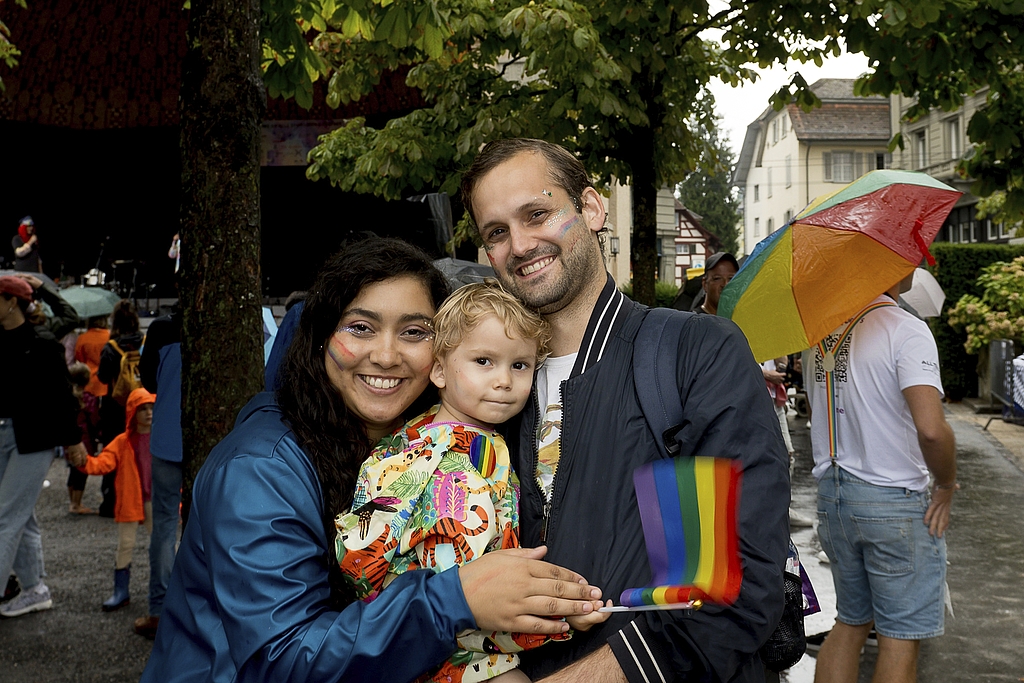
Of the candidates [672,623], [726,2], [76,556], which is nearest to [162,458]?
[76,556]

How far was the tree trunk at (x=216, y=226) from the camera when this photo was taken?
3076 millimetres

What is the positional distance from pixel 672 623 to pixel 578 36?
5.15 meters

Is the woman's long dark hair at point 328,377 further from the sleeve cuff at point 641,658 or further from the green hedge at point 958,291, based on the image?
the green hedge at point 958,291

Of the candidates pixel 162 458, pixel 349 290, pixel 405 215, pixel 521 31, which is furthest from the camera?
pixel 405 215

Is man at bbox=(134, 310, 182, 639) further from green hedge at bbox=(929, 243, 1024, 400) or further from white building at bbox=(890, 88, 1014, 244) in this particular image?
white building at bbox=(890, 88, 1014, 244)

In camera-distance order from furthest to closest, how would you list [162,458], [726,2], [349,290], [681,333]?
[726,2], [162,458], [349,290], [681,333]

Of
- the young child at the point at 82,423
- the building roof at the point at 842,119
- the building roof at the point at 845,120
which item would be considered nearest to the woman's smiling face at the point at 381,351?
the young child at the point at 82,423

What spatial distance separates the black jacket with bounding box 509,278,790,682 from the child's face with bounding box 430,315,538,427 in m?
0.13

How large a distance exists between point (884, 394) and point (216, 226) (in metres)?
3.04

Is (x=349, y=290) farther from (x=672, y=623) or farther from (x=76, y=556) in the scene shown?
(x=76, y=556)

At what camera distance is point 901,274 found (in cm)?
402

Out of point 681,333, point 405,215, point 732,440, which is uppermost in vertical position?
point 405,215

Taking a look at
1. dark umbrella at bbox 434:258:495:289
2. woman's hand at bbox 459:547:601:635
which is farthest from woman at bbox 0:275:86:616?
woman's hand at bbox 459:547:601:635

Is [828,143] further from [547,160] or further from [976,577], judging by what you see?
[547,160]
